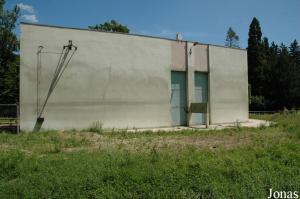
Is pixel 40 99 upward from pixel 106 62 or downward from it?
downward

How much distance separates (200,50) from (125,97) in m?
6.89

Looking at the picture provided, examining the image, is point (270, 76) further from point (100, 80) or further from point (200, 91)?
point (100, 80)

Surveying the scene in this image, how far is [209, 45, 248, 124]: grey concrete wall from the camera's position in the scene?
2089 cm

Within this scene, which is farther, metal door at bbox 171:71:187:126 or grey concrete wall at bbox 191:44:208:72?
grey concrete wall at bbox 191:44:208:72

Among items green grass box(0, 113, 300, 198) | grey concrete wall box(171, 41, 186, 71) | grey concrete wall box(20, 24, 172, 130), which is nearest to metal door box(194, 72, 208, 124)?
grey concrete wall box(171, 41, 186, 71)

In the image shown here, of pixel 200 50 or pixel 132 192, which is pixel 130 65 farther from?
pixel 132 192

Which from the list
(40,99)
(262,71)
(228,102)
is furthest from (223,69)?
(262,71)

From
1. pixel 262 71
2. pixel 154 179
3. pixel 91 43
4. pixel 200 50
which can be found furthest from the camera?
pixel 262 71

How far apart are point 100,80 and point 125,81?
5.17 feet

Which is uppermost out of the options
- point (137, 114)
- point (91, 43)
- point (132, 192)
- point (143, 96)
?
point (91, 43)

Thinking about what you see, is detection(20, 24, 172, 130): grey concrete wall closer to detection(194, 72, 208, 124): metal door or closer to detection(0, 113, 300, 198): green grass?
detection(194, 72, 208, 124): metal door

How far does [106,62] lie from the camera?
1673 centimetres

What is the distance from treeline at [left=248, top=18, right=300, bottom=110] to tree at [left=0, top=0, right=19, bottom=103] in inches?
1330

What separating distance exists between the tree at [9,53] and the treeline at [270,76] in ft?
A: 111
